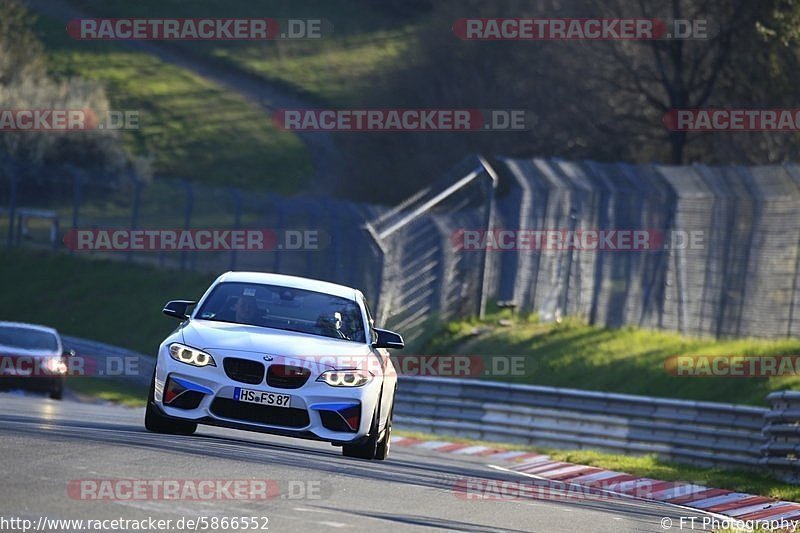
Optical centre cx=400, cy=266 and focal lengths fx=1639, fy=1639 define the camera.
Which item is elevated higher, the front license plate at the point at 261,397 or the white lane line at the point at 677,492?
the front license plate at the point at 261,397

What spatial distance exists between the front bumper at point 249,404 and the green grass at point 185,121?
189 ft

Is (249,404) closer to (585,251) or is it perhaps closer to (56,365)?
(56,365)

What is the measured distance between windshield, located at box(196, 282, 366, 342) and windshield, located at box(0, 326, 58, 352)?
11654mm

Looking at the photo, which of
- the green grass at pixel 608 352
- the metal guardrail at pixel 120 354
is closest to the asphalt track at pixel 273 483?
the green grass at pixel 608 352

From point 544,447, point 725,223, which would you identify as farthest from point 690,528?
point 725,223

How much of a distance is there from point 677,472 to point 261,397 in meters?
6.48

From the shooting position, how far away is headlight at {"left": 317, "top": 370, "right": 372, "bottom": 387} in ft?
41.2

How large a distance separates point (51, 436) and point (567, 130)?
3576 cm

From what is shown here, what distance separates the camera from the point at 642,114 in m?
44.5

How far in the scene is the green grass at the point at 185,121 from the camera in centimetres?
7262

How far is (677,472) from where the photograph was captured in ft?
56.8

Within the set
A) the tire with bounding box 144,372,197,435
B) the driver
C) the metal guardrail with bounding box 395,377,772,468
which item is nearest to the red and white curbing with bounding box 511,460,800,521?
the metal guardrail with bounding box 395,377,772,468

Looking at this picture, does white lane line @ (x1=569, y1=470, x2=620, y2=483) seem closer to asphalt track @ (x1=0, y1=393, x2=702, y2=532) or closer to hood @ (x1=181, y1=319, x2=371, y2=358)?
asphalt track @ (x1=0, y1=393, x2=702, y2=532)

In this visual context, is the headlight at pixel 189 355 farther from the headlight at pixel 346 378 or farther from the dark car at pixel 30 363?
the dark car at pixel 30 363
